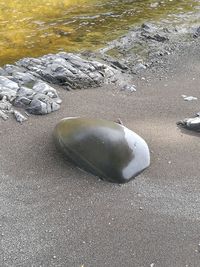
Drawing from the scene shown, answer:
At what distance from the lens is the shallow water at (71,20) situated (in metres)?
10.1

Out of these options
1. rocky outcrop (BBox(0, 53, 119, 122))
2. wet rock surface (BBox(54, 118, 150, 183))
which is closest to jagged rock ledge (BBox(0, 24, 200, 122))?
rocky outcrop (BBox(0, 53, 119, 122))

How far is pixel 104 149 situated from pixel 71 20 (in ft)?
26.3

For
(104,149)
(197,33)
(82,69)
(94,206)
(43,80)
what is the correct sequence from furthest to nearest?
(197,33)
(82,69)
(43,80)
(104,149)
(94,206)

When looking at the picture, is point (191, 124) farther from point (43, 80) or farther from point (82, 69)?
point (43, 80)

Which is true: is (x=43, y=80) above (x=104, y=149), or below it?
below

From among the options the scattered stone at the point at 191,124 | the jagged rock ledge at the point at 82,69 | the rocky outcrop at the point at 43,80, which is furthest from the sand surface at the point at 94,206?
the jagged rock ledge at the point at 82,69

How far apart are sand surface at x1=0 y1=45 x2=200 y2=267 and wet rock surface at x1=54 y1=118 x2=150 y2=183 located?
107 mm

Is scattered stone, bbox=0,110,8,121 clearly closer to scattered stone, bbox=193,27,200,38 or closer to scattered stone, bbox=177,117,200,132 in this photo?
scattered stone, bbox=177,117,200,132

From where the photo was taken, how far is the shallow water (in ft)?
33.2

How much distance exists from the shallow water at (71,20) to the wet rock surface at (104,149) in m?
4.78

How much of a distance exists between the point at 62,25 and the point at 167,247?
8.67 m

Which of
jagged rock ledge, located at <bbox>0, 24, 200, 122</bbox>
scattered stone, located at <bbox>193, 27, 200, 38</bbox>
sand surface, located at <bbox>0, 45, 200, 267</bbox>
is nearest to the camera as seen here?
sand surface, located at <bbox>0, 45, 200, 267</bbox>

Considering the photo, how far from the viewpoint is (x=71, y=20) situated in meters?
12.0

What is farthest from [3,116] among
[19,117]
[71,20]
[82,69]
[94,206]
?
[71,20]
